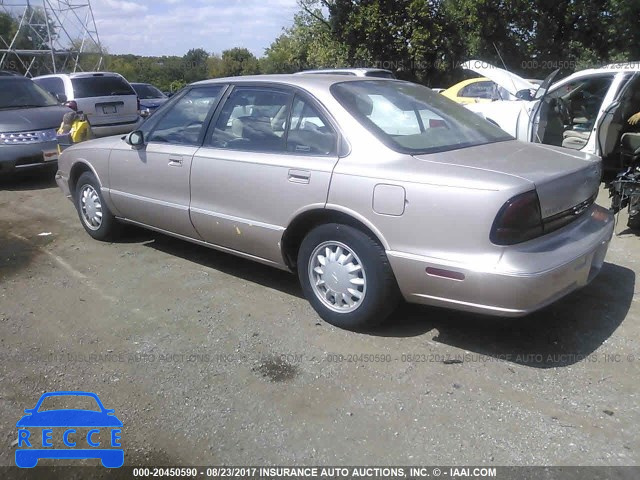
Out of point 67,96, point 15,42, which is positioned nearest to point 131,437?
point 67,96

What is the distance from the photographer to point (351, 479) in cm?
257

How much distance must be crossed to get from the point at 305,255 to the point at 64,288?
2202 millimetres

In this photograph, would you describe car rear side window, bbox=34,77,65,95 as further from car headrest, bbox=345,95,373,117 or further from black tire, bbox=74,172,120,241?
car headrest, bbox=345,95,373,117

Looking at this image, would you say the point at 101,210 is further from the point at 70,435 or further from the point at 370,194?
the point at 370,194

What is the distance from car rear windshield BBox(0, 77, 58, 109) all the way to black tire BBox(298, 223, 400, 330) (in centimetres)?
776

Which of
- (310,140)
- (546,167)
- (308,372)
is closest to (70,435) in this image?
(308,372)

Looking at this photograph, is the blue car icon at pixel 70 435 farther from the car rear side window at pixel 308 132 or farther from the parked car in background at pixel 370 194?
the car rear side window at pixel 308 132

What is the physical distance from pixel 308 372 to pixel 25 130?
7.37m

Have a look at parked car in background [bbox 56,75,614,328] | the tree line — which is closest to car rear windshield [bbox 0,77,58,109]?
parked car in background [bbox 56,75,614,328]

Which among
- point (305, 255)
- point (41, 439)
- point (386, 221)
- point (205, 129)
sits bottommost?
point (41, 439)

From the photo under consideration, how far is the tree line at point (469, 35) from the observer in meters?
16.8

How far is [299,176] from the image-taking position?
384 centimetres

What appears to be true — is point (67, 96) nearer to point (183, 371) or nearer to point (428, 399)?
point (183, 371)

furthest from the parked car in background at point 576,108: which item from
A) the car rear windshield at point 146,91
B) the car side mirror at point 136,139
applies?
the car rear windshield at point 146,91
